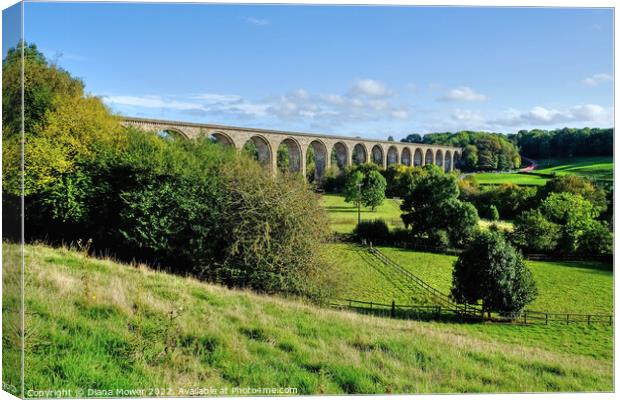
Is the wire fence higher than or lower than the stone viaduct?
lower

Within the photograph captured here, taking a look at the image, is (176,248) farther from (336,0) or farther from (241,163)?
(336,0)

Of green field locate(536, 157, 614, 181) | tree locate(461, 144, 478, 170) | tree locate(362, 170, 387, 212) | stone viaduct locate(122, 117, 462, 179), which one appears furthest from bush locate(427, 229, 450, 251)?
green field locate(536, 157, 614, 181)

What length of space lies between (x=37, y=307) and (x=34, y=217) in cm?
407

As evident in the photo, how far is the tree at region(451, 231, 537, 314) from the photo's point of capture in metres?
7.60

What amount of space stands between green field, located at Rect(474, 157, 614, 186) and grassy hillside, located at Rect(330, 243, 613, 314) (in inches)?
42.2

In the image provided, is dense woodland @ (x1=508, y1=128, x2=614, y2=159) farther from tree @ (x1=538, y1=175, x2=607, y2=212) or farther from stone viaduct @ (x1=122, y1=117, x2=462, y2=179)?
stone viaduct @ (x1=122, y1=117, x2=462, y2=179)

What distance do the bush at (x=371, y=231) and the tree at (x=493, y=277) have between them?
1.59 m

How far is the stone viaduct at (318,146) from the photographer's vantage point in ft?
27.5

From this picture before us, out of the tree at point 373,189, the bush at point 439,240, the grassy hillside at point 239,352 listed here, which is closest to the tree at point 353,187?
the tree at point 373,189

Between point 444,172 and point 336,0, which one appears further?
point 444,172

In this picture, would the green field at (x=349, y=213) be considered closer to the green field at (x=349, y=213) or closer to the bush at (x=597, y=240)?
the green field at (x=349, y=213)

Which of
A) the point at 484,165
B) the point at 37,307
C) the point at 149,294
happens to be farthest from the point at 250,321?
the point at 484,165

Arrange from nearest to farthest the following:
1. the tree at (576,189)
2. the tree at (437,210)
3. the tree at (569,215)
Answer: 1. the tree at (576,189)
2. the tree at (569,215)
3. the tree at (437,210)

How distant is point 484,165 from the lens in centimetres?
713
